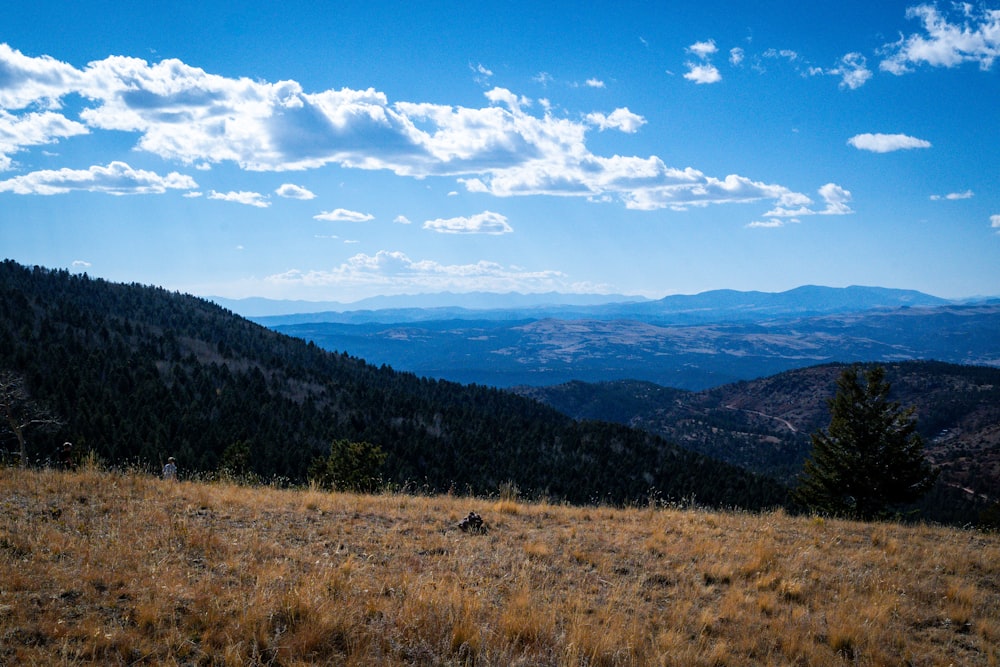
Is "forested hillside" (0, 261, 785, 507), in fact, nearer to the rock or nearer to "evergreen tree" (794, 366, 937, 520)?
"evergreen tree" (794, 366, 937, 520)

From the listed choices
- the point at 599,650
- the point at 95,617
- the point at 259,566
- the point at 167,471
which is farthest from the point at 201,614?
the point at 167,471

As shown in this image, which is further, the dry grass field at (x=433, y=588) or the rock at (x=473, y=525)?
the rock at (x=473, y=525)

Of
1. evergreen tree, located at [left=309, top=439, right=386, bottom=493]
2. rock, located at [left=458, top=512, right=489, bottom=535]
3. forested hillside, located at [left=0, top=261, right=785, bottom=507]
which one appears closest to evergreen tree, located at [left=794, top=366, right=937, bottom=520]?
forested hillside, located at [left=0, top=261, right=785, bottom=507]

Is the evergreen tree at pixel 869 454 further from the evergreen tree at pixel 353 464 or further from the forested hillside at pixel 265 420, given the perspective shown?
the evergreen tree at pixel 353 464

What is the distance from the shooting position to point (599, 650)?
575 cm

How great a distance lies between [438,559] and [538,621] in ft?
9.65

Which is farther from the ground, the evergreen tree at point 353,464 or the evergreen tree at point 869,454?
the evergreen tree at point 869,454

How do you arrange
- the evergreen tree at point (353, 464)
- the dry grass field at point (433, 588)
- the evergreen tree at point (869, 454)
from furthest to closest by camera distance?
the evergreen tree at point (353, 464) → the evergreen tree at point (869, 454) → the dry grass field at point (433, 588)

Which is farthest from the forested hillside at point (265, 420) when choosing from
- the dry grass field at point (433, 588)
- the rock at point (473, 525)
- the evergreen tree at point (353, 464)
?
the rock at point (473, 525)

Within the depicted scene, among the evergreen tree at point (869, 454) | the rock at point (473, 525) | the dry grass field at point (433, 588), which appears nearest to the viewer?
the dry grass field at point (433, 588)

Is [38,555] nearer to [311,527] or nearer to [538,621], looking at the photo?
[311,527]

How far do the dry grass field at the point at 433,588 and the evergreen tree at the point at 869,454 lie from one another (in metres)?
22.0

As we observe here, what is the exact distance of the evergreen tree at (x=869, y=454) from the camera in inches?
1190

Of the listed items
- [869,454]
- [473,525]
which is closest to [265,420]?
[473,525]
